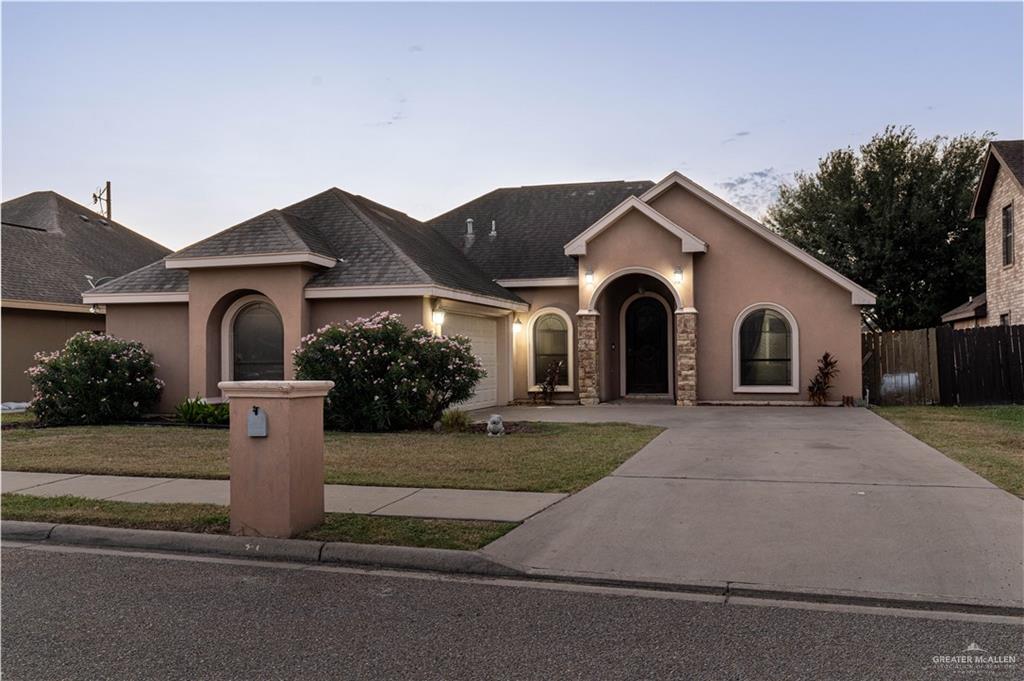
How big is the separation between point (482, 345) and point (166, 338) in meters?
7.63

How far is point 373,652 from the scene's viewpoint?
13.3ft

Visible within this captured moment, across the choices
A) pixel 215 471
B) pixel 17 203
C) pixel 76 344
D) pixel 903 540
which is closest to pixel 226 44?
pixel 76 344

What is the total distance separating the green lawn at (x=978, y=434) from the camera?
341 inches

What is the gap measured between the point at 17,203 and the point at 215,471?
25.6 m

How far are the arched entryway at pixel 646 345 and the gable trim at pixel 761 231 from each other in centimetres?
326

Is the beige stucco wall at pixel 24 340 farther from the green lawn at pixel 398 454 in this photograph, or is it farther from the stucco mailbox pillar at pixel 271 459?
the stucco mailbox pillar at pixel 271 459

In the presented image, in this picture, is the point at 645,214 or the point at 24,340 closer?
the point at 645,214

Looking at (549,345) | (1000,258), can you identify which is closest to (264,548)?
(549,345)

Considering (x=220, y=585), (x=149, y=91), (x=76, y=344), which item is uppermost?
(x=149, y=91)

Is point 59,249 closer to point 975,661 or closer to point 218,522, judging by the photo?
point 218,522

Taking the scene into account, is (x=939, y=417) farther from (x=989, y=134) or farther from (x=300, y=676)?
(x=989, y=134)

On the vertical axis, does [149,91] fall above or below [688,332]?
above

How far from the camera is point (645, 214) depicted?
18.9 metres

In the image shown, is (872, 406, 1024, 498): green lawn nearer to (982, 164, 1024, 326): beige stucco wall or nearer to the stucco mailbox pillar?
(982, 164, 1024, 326): beige stucco wall
